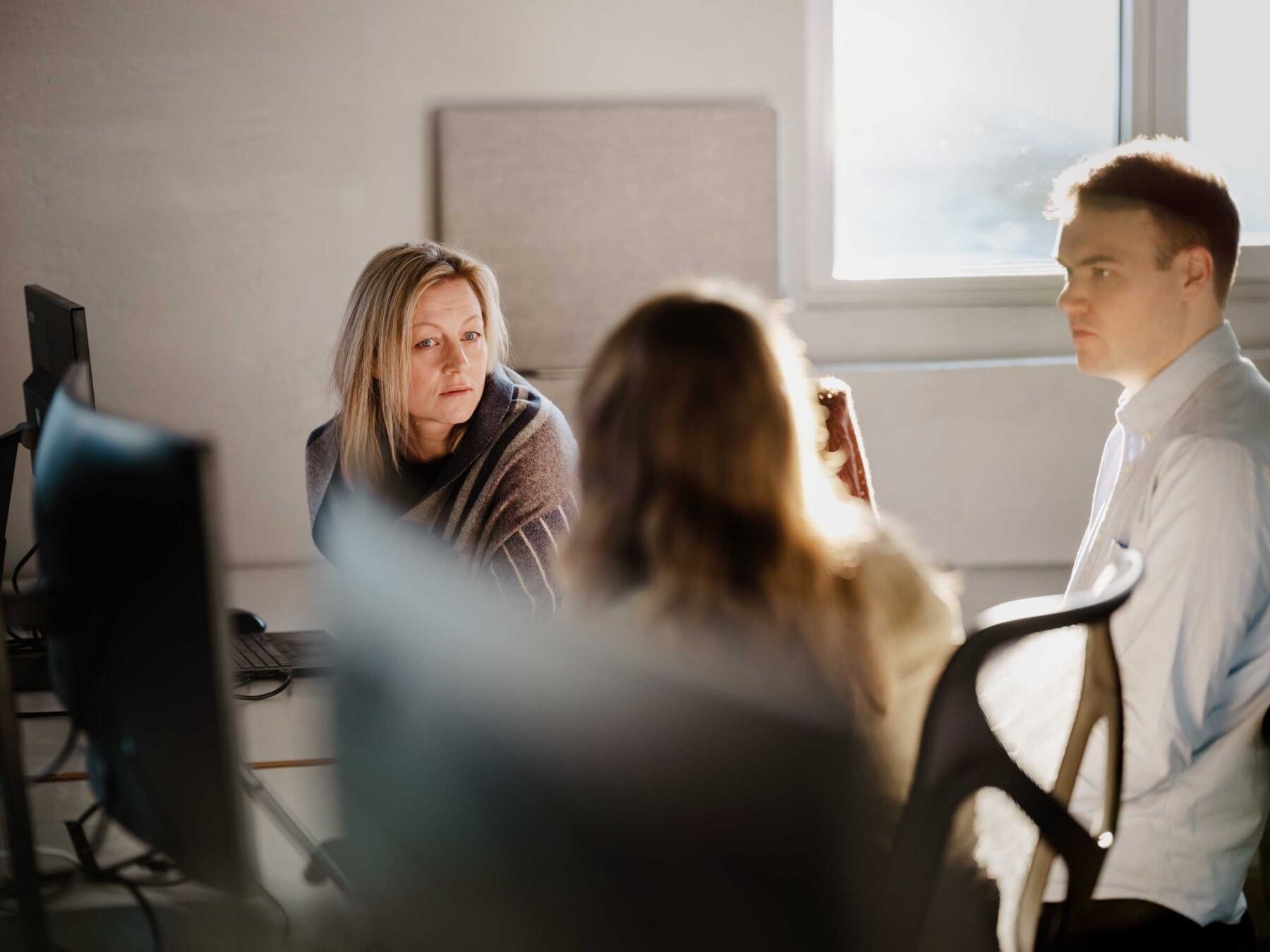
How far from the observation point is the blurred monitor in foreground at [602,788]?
92 centimetres

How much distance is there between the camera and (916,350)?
12.6ft

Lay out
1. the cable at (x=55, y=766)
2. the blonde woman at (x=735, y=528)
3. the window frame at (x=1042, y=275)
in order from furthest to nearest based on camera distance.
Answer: the window frame at (x=1042, y=275)
the cable at (x=55, y=766)
the blonde woman at (x=735, y=528)

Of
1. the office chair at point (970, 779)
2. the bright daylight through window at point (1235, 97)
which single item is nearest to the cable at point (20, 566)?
the office chair at point (970, 779)

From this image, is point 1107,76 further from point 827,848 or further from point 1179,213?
point 827,848

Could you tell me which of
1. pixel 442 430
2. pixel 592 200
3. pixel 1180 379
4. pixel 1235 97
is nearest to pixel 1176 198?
pixel 1180 379

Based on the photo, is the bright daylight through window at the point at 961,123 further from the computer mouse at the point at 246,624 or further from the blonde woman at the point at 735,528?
the blonde woman at the point at 735,528

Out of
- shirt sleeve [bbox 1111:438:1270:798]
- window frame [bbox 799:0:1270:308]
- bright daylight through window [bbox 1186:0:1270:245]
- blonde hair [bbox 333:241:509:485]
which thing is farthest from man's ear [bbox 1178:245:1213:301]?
bright daylight through window [bbox 1186:0:1270:245]

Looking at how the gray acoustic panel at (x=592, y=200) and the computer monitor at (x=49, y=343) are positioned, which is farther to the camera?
the gray acoustic panel at (x=592, y=200)

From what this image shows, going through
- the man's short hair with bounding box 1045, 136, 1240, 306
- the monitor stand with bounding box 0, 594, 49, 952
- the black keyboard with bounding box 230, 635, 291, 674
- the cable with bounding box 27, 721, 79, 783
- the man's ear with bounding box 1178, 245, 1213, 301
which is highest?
the man's short hair with bounding box 1045, 136, 1240, 306

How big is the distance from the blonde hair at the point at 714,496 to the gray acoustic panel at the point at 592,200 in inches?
98.3

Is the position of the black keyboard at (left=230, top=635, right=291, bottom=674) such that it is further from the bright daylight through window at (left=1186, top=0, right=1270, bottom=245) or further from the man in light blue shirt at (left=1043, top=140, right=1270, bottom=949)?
the bright daylight through window at (left=1186, top=0, right=1270, bottom=245)

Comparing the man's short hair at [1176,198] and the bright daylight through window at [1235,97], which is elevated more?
the bright daylight through window at [1235,97]

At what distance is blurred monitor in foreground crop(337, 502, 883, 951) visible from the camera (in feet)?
3.02

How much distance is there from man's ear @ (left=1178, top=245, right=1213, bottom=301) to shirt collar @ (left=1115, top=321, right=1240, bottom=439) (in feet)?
0.18
